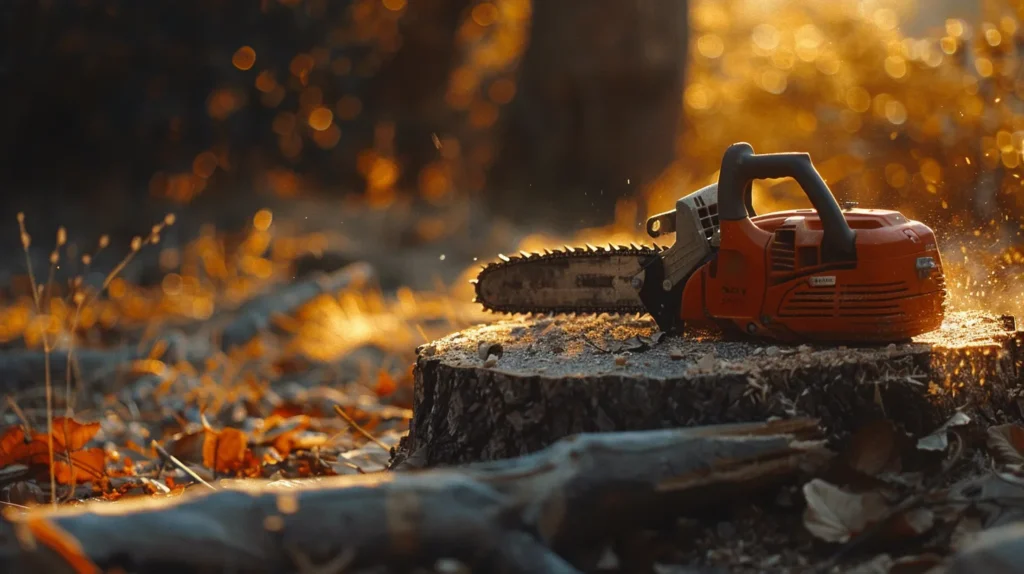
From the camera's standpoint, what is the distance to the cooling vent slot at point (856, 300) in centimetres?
267

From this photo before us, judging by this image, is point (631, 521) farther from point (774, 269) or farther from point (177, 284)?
point (177, 284)

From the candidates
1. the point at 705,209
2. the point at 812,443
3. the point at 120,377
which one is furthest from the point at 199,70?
the point at 812,443

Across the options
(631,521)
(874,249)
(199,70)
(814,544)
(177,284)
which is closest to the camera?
(631,521)

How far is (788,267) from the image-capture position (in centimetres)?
275

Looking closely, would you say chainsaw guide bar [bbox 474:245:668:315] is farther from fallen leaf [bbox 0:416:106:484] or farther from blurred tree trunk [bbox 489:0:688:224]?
blurred tree trunk [bbox 489:0:688:224]

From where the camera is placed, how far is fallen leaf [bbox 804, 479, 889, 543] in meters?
2.18

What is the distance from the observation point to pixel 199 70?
10016 millimetres

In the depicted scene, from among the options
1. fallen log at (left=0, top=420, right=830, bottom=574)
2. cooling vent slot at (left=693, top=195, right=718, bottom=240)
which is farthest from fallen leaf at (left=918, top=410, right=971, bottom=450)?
cooling vent slot at (left=693, top=195, right=718, bottom=240)

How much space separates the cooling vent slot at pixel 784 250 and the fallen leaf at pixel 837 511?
0.74 m

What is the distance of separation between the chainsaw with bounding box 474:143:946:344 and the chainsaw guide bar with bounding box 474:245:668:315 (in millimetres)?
61

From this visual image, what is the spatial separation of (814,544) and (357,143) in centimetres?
932

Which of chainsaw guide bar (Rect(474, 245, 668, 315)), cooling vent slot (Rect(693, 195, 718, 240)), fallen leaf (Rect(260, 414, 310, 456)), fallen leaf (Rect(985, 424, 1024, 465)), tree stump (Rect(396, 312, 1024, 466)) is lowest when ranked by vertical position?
fallen leaf (Rect(260, 414, 310, 456))

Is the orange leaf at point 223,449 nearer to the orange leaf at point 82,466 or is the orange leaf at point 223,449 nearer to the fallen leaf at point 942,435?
the orange leaf at point 82,466

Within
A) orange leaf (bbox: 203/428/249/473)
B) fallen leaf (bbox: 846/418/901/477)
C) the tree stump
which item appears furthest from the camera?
orange leaf (bbox: 203/428/249/473)
